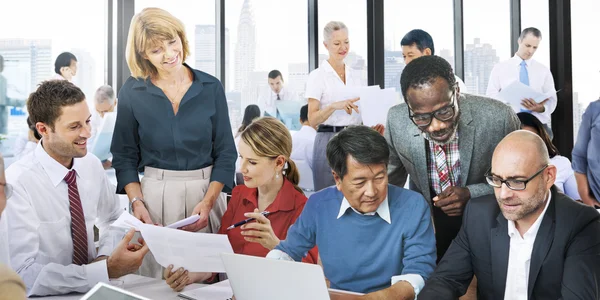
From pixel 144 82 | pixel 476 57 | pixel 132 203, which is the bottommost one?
pixel 132 203

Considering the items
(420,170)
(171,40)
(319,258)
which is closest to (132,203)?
(171,40)

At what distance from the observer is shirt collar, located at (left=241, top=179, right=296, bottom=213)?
2590mm

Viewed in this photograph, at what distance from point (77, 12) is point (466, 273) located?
4.15 meters

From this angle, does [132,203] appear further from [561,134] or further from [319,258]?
[561,134]

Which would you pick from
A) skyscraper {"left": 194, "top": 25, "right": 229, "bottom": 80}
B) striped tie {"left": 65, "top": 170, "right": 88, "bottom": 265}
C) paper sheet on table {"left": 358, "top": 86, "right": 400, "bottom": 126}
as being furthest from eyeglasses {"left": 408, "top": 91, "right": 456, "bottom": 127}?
skyscraper {"left": 194, "top": 25, "right": 229, "bottom": 80}

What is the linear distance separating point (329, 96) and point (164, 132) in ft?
6.14

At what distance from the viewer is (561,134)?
6035 mm

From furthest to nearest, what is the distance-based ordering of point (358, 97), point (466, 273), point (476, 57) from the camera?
point (476, 57) → point (358, 97) → point (466, 273)

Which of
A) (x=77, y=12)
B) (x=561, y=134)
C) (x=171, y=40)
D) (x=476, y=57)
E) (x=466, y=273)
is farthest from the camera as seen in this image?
(x=476, y=57)

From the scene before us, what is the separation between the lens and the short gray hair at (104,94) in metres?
5.04

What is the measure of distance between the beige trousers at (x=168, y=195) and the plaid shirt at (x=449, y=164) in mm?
1008

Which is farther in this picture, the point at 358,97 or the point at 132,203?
the point at 358,97

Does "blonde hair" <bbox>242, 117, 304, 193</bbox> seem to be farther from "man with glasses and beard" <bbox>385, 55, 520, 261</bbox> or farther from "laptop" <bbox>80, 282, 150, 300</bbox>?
"laptop" <bbox>80, 282, 150, 300</bbox>

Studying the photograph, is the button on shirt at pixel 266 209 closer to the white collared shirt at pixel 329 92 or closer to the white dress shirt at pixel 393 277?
the white dress shirt at pixel 393 277
